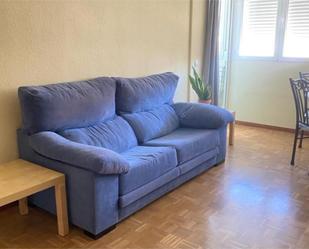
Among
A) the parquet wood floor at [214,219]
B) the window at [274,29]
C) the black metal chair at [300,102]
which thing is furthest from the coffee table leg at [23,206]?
the window at [274,29]

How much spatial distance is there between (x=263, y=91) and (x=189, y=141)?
7.86 ft

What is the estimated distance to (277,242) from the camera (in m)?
2.23

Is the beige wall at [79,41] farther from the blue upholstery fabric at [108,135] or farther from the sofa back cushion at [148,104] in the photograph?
the blue upholstery fabric at [108,135]

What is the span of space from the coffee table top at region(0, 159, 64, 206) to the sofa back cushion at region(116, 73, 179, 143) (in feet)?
3.30

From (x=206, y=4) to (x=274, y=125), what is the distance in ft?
6.50

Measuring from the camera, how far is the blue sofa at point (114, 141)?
2.21 metres

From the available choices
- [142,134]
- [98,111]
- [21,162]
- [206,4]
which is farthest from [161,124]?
[206,4]

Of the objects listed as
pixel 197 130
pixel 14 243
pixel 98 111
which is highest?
pixel 98 111

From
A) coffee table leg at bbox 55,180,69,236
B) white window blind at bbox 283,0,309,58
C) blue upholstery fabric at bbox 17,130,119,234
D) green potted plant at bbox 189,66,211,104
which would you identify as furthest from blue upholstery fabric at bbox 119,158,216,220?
white window blind at bbox 283,0,309,58

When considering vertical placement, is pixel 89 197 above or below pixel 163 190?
above

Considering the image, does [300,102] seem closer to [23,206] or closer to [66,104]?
[66,104]

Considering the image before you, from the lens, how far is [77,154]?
217 cm

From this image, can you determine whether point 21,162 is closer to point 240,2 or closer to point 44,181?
point 44,181

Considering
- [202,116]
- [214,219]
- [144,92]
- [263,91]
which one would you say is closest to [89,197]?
[214,219]
